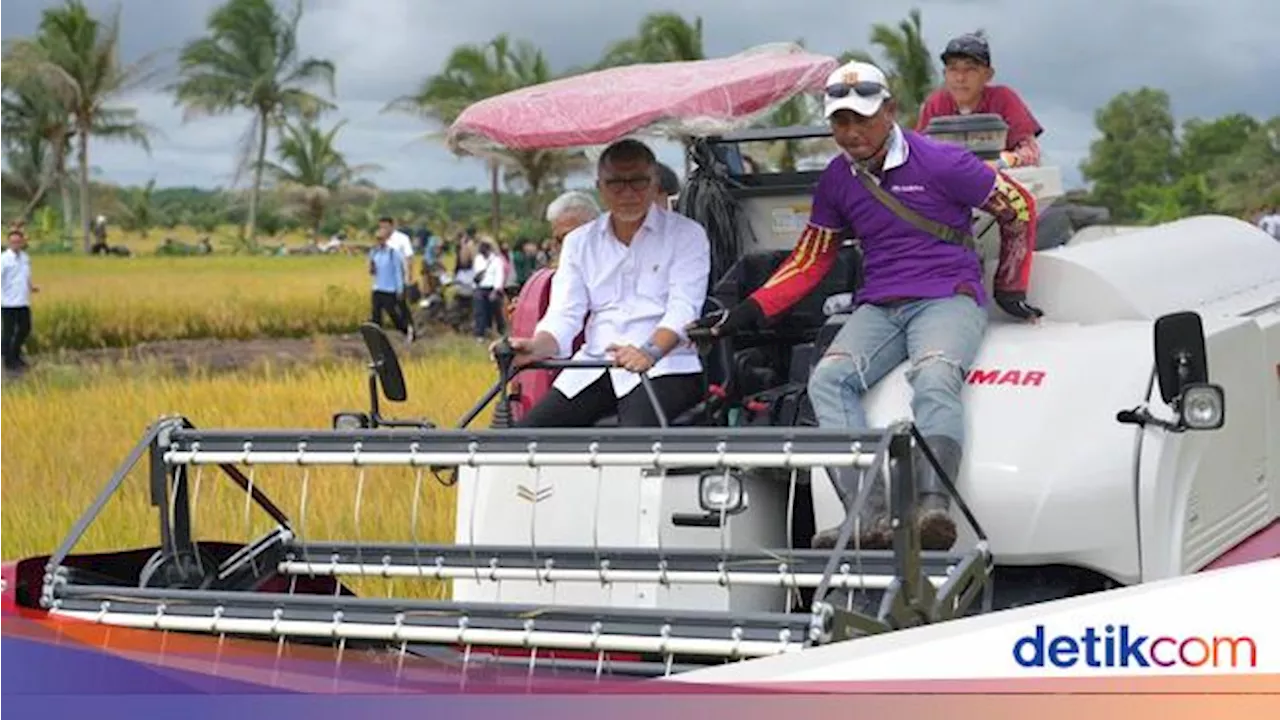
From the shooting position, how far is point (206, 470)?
1144cm

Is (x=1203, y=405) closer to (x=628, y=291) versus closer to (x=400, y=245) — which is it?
(x=628, y=291)

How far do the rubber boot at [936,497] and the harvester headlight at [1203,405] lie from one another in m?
0.62

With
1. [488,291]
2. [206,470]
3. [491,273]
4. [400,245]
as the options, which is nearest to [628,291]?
[206,470]

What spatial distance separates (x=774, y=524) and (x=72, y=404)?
1169cm

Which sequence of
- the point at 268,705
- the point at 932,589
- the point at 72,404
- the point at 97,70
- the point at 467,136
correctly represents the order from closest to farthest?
the point at 268,705, the point at 932,589, the point at 467,136, the point at 72,404, the point at 97,70

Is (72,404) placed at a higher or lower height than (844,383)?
lower

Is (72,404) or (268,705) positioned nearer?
(268,705)

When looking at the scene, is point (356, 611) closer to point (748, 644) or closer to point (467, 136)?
point (748, 644)

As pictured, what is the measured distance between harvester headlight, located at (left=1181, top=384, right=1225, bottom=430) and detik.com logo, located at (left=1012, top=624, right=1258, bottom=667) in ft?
5.04

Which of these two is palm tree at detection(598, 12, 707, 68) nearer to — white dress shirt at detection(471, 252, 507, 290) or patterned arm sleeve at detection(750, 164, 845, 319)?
white dress shirt at detection(471, 252, 507, 290)

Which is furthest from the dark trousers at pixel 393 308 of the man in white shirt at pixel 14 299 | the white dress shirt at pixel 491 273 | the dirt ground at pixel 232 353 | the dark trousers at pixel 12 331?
the dark trousers at pixel 12 331

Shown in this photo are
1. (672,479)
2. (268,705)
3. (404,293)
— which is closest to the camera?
(268,705)

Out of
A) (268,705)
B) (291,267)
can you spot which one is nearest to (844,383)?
(268,705)

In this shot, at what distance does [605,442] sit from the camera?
4570 mm
